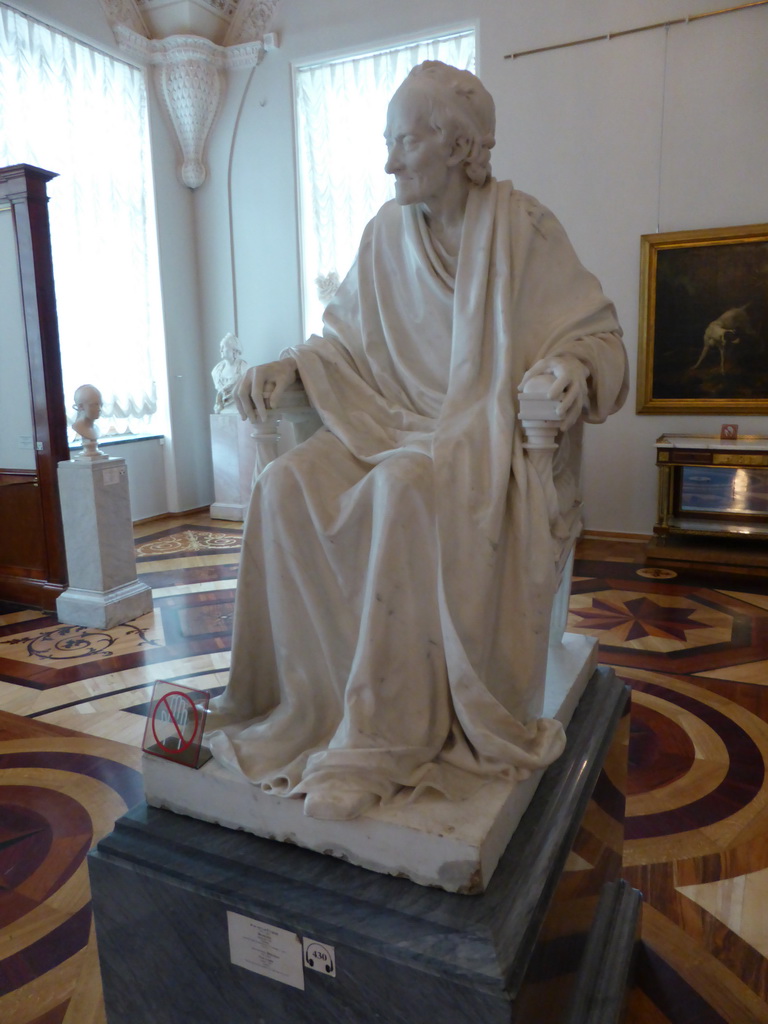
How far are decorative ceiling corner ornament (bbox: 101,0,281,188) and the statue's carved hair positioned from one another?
6757 mm

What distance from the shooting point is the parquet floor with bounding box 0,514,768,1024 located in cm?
180

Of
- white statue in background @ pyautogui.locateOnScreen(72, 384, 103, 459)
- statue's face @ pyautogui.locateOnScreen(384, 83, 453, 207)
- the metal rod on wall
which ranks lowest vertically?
white statue in background @ pyautogui.locateOnScreen(72, 384, 103, 459)

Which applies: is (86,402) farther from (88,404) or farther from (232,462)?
(232,462)

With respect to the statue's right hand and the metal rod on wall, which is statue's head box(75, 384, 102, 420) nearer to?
the statue's right hand

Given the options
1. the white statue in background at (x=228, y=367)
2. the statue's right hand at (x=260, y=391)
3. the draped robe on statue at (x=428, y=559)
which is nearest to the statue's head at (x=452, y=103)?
the draped robe on statue at (x=428, y=559)

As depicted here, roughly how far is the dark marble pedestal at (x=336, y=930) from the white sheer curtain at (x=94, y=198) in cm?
588

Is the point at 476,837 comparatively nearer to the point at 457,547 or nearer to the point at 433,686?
the point at 433,686

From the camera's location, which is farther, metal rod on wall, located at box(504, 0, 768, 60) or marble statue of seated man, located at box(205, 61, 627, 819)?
metal rod on wall, located at box(504, 0, 768, 60)

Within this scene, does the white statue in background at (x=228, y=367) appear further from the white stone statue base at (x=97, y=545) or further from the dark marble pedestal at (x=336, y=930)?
the dark marble pedestal at (x=336, y=930)

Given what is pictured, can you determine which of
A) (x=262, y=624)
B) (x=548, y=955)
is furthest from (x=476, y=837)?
(x=262, y=624)

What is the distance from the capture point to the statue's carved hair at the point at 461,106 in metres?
1.62

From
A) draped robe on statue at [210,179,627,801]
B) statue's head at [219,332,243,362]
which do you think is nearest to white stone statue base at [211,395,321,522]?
statue's head at [219,332,243,362]

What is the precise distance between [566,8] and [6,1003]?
7.01 m

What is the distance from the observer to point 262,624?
161 centimetres
